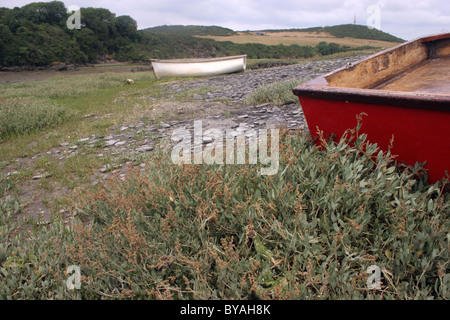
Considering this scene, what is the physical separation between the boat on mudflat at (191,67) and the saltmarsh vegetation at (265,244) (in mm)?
21008

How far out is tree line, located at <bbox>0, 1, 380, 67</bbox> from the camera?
3875 centimetres

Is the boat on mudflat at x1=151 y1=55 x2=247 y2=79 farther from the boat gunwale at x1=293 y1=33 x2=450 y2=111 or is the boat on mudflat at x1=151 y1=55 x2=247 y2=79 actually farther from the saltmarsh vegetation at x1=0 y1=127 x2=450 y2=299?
the saltmarsh vegetation at x1=0 y1=127 x2=450 y2=299

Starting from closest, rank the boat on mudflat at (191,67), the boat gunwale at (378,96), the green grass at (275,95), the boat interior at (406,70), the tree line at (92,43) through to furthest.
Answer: the boat gunwale at (378,96)
the boat interior at (406,70)
the green grass at (275,95)
the boat on mudflat at (191,67)
the tree line at (92,43)

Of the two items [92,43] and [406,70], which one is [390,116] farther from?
[92,43]

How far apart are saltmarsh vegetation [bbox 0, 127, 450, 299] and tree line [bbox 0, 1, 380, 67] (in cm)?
4424

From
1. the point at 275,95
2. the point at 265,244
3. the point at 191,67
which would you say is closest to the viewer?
the point at 265,244

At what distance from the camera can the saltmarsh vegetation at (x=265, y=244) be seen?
204 cm

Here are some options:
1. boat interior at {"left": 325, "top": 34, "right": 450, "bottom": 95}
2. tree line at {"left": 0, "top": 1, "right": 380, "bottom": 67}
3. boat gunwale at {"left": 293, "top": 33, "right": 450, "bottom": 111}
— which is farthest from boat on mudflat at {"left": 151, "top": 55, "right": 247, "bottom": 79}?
tree line at {"left": 0, "top": 1, "right": 380, "bottom": 67}

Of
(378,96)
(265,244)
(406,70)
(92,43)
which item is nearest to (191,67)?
(406,70)

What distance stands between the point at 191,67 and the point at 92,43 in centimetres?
3376

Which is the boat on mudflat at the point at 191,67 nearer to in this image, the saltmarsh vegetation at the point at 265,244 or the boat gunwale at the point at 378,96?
the boat gunwale at the point at 378,96

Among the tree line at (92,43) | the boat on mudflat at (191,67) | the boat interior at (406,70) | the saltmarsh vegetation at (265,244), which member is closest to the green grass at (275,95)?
the boat interior at (406,70)

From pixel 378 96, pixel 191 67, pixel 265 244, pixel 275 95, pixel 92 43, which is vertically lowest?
pixel 265 244

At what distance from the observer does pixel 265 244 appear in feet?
7.94
